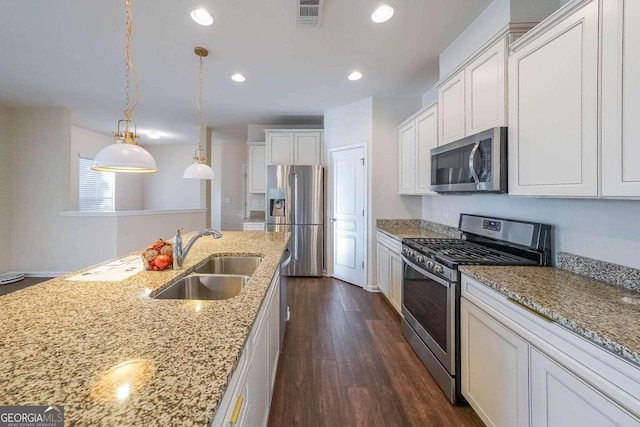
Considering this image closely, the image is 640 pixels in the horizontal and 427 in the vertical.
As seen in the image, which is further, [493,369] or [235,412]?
[493,369]

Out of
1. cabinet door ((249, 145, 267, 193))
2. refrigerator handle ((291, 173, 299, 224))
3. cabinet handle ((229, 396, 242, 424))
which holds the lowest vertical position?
cabinet handle ((229, 396, 242, 424))

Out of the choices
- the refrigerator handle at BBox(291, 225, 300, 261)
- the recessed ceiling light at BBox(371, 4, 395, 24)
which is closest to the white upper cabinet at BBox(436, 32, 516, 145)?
the recessed ceiling light at BBox(371, 4, 395, 24)

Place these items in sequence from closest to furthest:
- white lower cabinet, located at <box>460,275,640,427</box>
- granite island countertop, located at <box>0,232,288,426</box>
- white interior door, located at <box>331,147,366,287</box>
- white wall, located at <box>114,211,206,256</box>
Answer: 1. granite island countertop, located at <box>0,232,288,426</box>
2. white lower cabinet, located at <box>460,275,640,427</box>
3. white interior door, located at <box>331,147,366,287</box>
4. white wall, located at <box>114,211,206,256</box>

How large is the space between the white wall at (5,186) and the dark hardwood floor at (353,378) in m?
4.86

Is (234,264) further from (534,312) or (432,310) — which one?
(534,312)

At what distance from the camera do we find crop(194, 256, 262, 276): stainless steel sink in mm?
2039

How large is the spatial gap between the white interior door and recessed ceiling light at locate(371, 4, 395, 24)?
186cm

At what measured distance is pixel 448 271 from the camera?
1.71 meters

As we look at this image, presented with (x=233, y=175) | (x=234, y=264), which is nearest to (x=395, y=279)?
(x=234, y=264)

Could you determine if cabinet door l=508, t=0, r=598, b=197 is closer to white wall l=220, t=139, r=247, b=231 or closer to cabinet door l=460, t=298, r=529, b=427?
cabinet door l=460, t=298, r=529, b=427

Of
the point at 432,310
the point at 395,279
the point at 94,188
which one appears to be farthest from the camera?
the point at 94,188

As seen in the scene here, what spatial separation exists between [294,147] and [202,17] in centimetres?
252

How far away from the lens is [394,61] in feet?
9.24

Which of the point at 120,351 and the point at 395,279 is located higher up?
the point at 120,351
